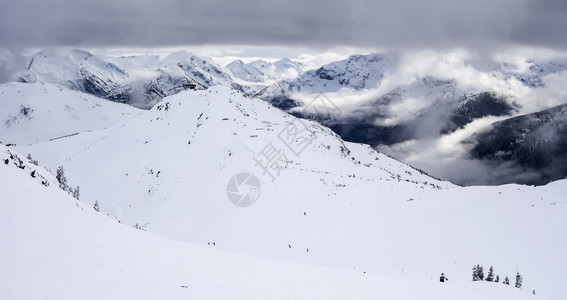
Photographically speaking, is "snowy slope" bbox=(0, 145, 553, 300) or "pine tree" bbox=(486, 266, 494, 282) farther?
"pine tree" bbox=(486, 266, 494, 282)

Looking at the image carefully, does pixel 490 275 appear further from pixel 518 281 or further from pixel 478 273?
pixel 518 281

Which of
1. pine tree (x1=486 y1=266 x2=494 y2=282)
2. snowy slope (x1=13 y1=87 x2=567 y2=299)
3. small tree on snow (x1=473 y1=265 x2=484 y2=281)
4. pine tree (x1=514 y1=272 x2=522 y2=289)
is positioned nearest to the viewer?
pine tree (x1=514 y1=272 x2=522 y2=289)

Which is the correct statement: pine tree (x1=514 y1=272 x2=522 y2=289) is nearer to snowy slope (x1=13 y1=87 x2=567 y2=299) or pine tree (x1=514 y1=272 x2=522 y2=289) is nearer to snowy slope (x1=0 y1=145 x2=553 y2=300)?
snowy slope (x1=13 y1=87 x2=567 y2=299)

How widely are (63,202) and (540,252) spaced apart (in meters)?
34.4

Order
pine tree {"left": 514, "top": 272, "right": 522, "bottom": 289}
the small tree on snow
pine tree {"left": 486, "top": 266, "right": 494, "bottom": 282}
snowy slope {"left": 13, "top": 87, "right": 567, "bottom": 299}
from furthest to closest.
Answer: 1. snowy slope {"left": 13, "top": 87, "right": 567, "bottom": 299}
2. the small tree on snow
3. pine tree {"left": 486, "top": 266, "right": 494, "bottom": 282}
4. pine tree {"left": 514, "top": 272, "right": 522, "bottom": 289}

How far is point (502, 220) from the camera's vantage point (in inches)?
1382

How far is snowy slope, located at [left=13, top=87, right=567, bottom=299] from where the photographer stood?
2995cm

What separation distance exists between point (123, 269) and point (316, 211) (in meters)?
30.1

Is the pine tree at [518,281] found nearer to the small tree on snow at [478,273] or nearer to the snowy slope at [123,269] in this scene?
the small tree on snow at [478,273]

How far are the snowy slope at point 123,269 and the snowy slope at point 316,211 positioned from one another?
15.0 ft

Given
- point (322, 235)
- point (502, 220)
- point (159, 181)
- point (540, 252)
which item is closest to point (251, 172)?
point (159, 181)

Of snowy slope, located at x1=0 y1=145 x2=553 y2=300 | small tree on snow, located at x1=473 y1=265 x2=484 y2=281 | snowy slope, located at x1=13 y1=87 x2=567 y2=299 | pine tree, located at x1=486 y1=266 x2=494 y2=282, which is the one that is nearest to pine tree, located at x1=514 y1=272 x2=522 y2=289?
snowy slope, located at x1=13 y1=87 x2=567 y2=299

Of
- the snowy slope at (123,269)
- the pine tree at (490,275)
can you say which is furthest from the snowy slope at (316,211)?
the snowy slope at (123,269)

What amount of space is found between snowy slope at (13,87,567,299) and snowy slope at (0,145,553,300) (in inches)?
180
